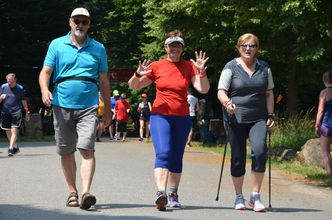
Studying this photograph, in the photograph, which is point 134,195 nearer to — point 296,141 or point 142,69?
point 142,69

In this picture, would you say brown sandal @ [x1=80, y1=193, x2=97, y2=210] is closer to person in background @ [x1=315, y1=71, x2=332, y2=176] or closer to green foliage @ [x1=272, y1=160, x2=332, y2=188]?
green foliage @ [x1=272, y1=160, x2=332, y2=188]

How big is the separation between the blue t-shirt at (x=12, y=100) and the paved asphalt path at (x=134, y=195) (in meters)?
1.72

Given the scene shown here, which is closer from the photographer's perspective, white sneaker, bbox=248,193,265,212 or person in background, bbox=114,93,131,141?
white sneaker, bbox=248,193,265,212

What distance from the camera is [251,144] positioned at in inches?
328

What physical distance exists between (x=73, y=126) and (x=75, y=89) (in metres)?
0.40

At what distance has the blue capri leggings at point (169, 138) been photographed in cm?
832

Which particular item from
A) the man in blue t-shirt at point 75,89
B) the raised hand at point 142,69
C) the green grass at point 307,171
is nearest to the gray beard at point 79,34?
the man in blue t-shirt at point 75,89

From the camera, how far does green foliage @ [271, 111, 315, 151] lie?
1769 centimetres

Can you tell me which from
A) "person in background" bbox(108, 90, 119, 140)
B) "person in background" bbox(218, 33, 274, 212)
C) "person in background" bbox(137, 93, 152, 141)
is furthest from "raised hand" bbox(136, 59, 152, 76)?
"person in background" bbox(108, 90, 119, 140)

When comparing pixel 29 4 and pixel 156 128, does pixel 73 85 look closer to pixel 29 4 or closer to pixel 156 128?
pixel 156 128

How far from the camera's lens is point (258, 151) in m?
8.25

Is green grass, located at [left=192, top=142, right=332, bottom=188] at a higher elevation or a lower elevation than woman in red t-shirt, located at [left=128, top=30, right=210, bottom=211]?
lower

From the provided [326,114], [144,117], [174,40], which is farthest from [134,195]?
[144,117]

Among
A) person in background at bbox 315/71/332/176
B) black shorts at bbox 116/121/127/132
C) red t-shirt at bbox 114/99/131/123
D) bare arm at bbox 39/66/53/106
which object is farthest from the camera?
red t-shirt at bbox 114/99/131/123
